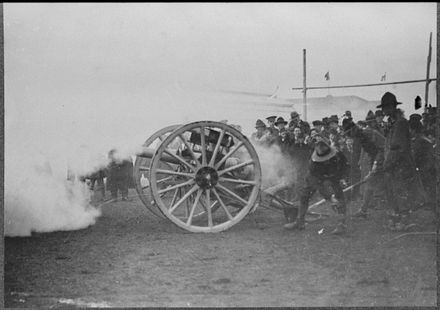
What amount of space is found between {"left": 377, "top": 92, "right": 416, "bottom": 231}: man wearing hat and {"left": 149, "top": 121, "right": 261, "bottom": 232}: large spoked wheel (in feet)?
4.97

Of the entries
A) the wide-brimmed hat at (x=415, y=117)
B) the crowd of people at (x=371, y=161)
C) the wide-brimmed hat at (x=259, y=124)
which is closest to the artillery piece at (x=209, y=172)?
the crowd of people at (x=371, y=161)

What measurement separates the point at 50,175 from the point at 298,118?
3308 millimetres

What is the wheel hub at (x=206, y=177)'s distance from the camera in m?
5.27

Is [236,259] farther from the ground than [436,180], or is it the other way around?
[436,180]

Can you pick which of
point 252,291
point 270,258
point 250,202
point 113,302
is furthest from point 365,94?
point 113,302

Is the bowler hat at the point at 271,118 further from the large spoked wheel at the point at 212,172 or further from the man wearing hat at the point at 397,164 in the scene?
the man wearing hat at the point at 397,164

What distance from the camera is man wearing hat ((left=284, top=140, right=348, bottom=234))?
5.41m

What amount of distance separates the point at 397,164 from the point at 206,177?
2.17 meters

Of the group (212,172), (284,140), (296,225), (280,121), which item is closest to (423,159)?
(296,225)

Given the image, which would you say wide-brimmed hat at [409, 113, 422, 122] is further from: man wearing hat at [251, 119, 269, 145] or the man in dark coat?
the man in dark coat

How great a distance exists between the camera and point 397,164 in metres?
5.37

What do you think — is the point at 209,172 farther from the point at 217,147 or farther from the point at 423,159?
the point at 423,159

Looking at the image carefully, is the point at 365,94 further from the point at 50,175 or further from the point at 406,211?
the point at 50,175

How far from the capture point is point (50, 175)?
219 inches
